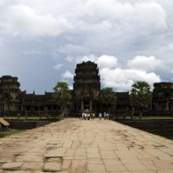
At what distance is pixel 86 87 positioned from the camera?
69.7m

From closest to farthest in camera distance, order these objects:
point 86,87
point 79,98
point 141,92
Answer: point 141,92
point 79,98
point 86,87

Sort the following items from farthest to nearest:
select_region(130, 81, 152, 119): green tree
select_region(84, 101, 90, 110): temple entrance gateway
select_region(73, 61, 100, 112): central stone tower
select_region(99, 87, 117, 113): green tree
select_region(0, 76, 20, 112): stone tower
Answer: select_region(0, 76, 20, 112): stone tower, select_region(84, 101, 90, 110): temple entrance gateway, select_region(73, 61, 100, 112): central stone tower, select_region(99, 87, 117, 113): green tree, select_region(130, 81, 152, 119): green tree

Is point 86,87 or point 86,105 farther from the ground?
point 86,87

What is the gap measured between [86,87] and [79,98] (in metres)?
3.41

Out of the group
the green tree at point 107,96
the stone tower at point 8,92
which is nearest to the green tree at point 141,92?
the green tree at point 107,96

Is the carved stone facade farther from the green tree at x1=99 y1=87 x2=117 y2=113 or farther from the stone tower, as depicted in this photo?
the green tree at x1=99 y1=87 x2=117 y2=113

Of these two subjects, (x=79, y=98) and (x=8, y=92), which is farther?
(x=8, y=92)

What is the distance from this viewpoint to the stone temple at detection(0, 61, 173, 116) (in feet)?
225

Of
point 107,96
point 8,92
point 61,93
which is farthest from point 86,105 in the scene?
point 8,92

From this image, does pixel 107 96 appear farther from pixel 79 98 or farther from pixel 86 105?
pixel 79 98

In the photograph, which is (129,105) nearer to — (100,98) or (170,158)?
(100,98)

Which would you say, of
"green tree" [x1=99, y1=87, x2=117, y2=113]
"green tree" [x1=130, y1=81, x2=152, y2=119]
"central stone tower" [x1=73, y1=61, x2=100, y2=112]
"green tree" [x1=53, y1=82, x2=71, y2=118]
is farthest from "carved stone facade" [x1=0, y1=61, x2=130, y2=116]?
"green tree" [x1=130, y1=81, x2=152, y2=119]

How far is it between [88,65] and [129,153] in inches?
2544

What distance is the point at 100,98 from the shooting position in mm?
66250
